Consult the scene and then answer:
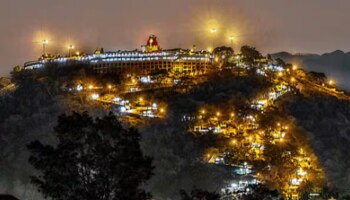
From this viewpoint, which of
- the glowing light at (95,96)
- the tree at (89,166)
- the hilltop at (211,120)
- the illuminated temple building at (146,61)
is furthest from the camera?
the illuminated temple building at (146,61)

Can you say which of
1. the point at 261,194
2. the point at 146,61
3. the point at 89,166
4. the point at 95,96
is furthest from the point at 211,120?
the point at 89,166

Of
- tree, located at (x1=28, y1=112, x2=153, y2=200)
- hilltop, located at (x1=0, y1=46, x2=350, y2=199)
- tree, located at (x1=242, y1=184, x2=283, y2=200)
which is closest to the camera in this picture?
tree, located at (x1=28, y1=112, x2=153, y2=200)

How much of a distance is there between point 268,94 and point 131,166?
7899 centimetres

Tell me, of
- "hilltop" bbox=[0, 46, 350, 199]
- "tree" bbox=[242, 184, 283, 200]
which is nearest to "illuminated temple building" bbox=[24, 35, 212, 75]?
"hilltop" bbox=[0, 46, 350, 199]

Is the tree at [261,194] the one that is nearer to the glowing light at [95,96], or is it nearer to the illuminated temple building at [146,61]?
the glowing light at [95,96]

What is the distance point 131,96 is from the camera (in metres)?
106

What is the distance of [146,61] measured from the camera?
118 meters

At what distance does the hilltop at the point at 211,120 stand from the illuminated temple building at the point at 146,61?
7.42 ft

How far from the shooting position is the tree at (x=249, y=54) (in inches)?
4727

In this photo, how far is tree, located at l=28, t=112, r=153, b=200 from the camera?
31844 millimetres

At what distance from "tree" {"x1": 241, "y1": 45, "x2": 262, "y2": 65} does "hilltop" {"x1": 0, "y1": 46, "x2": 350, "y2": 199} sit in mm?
292

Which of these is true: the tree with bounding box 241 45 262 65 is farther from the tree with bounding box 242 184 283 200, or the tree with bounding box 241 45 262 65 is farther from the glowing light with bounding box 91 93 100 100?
the tree with bounding box 242 184 283 200

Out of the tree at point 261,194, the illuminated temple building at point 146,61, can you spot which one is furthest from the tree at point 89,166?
the illuminated temple building at point 146,61

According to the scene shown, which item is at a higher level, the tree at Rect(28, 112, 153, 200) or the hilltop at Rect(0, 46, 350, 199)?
the tree at Rect(28, 112, 153, 200)
